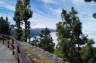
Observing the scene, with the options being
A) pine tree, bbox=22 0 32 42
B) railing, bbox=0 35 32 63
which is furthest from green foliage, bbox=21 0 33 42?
railing, bbox=0 35 32 63

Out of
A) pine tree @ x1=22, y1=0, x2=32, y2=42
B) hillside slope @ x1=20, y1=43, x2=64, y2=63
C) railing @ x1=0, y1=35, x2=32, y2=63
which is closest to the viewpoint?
railing @ x1=0, y1=35, x2=32, y2=63

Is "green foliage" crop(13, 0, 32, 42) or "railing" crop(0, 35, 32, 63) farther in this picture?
"green foliage" crop(13, 0, 32, 42)

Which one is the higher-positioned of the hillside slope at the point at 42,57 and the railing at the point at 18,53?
the railing at the point at 18,53

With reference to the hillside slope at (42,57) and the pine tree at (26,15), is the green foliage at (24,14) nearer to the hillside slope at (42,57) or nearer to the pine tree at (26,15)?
the pine tree at (26,15)

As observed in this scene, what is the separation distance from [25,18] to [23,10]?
1453 mm

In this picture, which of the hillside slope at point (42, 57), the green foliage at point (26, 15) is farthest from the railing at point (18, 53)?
the green foliage at point (26, 15)

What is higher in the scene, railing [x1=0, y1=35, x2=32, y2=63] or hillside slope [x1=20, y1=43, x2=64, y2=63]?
railing [x1=0, y1=35, x2=32, y2=63]

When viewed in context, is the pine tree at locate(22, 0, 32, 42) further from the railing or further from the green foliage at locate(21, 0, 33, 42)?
the railing

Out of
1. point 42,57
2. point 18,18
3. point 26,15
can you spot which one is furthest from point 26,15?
point 42,57

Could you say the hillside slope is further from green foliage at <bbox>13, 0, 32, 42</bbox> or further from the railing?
green foliage at <bbox>13, 0, 32, 42</bbox>

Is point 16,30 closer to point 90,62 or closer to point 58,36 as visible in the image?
point 58,36

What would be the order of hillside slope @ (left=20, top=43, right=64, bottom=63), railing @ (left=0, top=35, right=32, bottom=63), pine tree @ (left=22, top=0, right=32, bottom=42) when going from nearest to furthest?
railing @ (left=0, top=35, right=32, bottom=63)
hillside slope @ (left=20, top=43, right=64, bottom=63)
pine tree @ (left=22, top=0, right=32, bottom=42)

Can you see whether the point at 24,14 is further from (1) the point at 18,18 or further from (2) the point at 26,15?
(1) the point at 18,18

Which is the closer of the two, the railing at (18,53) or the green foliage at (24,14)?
the railing at (18,53)
